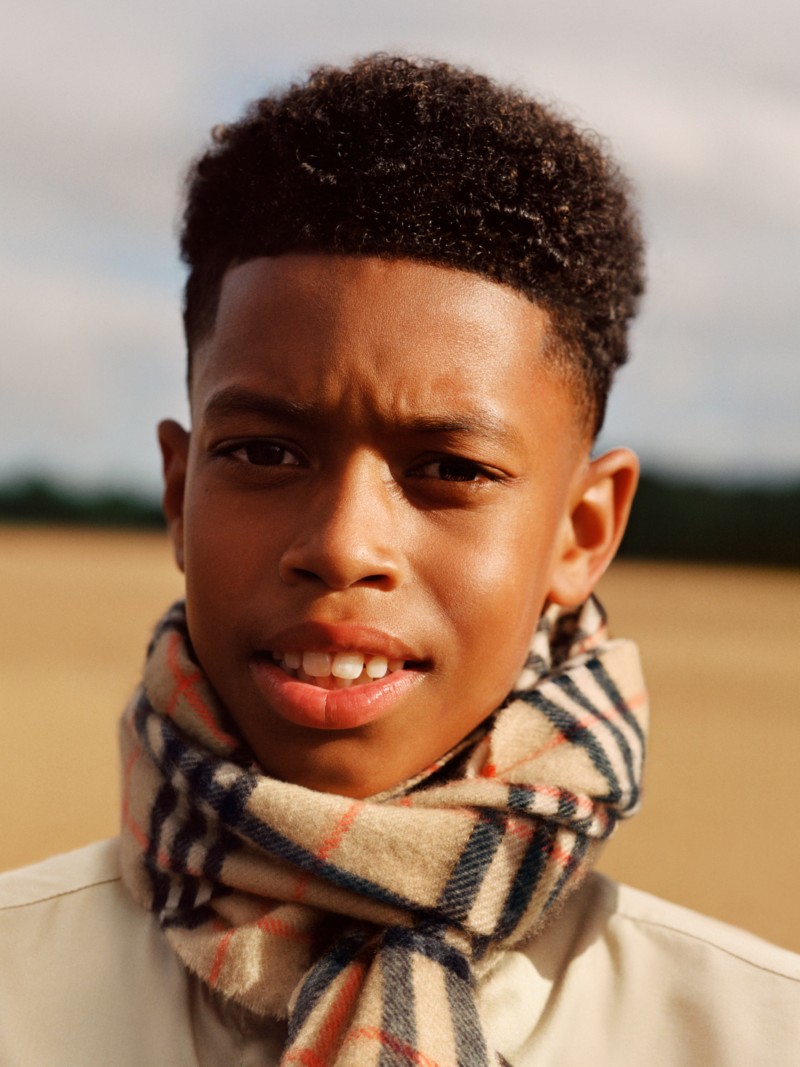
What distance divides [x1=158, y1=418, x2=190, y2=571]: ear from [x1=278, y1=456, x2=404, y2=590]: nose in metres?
0.45

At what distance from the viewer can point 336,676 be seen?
168 centimetres

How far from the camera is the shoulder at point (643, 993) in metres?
1.70

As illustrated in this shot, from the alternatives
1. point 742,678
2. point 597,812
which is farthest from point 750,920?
→ point 742,678

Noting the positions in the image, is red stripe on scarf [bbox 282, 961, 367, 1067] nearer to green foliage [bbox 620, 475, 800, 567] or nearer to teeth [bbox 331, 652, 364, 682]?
teeth [bbox 331, 652, 364, 682]

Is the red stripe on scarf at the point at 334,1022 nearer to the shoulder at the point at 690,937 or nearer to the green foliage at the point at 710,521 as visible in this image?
the shoulder at the point at 690,937

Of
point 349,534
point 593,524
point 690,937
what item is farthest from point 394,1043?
point 593,524

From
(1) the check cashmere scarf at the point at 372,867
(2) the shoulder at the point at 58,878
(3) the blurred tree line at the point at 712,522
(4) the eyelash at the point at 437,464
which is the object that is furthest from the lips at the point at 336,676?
(3) the blurred tree line at the point at 712,522

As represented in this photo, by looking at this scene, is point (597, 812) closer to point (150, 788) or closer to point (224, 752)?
point (224, 752)

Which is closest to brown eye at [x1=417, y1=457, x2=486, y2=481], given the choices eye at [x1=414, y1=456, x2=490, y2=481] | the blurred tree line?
eye at [x1=414, y1=456, x2=490, y2=481]

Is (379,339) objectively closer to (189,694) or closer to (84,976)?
(189,694)

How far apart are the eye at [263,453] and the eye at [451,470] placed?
0.18 meters

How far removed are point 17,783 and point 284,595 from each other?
6.02 metres

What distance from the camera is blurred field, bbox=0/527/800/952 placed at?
6133 mm

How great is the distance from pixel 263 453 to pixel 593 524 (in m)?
0.58
